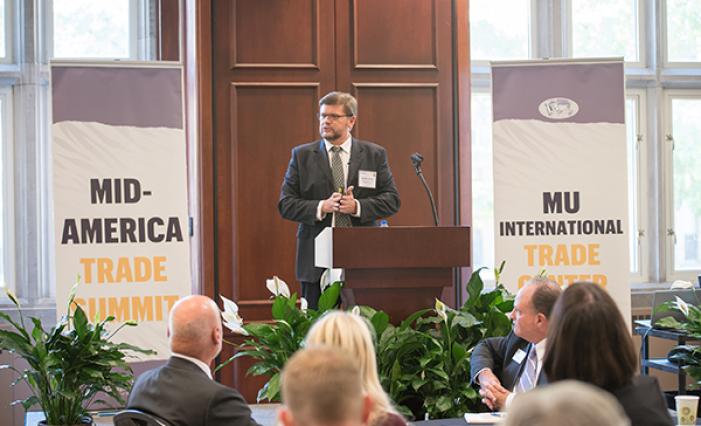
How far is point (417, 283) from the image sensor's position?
4523mm

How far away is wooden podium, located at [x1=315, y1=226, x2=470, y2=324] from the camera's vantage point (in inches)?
171

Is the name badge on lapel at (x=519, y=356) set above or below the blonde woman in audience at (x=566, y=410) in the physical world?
below

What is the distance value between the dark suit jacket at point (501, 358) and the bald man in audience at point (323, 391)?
8.04 ft

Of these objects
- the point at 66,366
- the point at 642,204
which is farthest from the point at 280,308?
the point at 642,204

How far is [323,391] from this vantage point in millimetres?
1590

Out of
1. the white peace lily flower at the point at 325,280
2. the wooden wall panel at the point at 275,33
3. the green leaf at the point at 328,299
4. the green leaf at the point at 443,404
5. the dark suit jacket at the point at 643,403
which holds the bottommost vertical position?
the green leaf at the point at 443,404

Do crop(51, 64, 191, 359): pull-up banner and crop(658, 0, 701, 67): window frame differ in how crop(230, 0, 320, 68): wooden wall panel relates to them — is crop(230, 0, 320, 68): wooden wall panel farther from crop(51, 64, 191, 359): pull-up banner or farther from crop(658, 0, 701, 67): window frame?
crop(658, 0, 701, 67): window frame

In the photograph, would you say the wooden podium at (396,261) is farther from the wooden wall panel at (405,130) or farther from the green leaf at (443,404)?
the wooden wall panel at (405,130)

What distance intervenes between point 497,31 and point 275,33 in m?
2.18

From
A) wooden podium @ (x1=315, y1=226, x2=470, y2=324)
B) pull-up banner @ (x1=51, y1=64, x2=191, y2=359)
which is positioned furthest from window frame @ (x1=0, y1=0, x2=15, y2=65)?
wooden podium @ (x1=315, y1=226, x2=470, y2=324)

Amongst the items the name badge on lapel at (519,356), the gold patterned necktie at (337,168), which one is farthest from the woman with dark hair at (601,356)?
the gold patterned necktie at (337,168)

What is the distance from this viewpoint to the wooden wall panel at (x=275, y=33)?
21.3ft

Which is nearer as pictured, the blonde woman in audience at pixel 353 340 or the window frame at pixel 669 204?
the blonde woman in audience at pixel 353 340

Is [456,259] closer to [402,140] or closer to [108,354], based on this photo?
[108,354]
